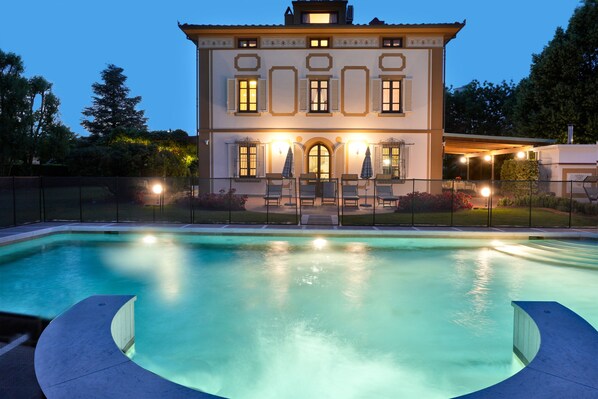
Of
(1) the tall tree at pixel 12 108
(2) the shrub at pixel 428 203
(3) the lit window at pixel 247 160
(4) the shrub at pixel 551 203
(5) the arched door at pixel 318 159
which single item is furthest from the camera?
(1) the tall tree at pixel 12 108

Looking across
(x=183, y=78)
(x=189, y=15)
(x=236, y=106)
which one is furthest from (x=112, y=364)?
(x=183, y=78)

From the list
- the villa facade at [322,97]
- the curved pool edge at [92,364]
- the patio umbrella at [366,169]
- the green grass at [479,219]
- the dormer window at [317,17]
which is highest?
the dormer window at [317,17]

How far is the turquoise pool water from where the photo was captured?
5.34 metres

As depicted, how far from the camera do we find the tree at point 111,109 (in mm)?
57250

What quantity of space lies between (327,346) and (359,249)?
585cm

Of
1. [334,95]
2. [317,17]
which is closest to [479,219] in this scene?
[334,95]

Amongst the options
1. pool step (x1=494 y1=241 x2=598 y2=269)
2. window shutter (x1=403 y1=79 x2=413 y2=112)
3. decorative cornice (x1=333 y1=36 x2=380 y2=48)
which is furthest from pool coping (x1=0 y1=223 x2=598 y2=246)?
decorative cornice (x1=333 y1=36 x2=380 y2=48)

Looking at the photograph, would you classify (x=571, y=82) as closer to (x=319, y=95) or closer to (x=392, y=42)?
(x=392, y=42)

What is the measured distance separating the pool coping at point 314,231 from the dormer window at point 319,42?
11384 millimetres

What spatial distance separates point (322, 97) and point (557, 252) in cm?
1321

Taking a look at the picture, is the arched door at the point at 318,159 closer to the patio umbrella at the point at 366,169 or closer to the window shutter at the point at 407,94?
the patio umbrella at the point at 366,169

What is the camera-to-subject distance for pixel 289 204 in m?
17.8

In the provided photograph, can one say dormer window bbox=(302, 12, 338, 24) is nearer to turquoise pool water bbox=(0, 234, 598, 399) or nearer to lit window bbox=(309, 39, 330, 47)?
lit window bbox=(309, 39, 330, 47)

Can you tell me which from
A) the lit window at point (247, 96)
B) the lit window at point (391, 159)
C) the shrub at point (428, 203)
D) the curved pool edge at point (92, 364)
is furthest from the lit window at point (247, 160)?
the curved pool edge at point (92, 364)
